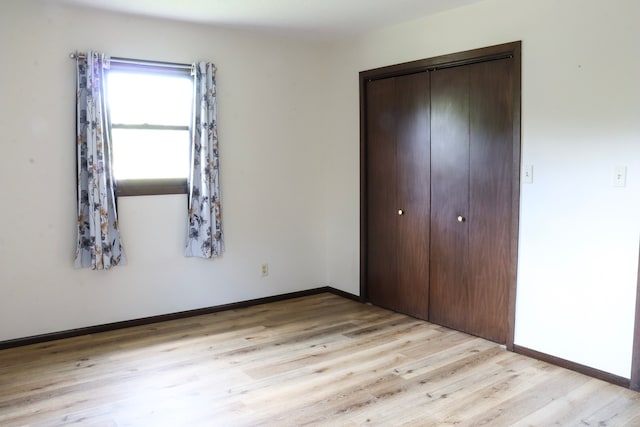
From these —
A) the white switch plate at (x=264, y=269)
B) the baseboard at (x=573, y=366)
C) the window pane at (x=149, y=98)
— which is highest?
the window pane at (x=149, y=98)

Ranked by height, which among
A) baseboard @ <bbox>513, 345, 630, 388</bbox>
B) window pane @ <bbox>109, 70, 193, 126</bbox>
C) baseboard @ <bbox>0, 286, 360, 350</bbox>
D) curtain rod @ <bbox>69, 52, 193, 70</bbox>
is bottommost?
baseboard @ <bbox>513, 345, 630, 388</bbox>

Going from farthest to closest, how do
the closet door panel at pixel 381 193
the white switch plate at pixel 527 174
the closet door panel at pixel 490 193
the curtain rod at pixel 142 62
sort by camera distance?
the closet door panel at pixel 381 193, the curtain rod at pixel 142 62, the closet door panel at pixel 490 193, the white switch plate at pixel 527 174

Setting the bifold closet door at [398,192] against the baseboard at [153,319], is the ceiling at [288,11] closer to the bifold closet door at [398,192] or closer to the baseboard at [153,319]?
the bifold closet door at [398,192]

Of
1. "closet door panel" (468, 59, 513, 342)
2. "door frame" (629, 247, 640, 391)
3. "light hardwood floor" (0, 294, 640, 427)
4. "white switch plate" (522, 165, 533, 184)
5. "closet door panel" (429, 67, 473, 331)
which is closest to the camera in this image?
"light hardwood floor" (0, 294, 640, 427)

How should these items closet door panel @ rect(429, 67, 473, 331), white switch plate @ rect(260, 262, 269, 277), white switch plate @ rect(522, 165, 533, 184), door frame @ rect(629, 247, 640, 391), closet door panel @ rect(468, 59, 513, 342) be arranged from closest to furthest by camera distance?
door frame @ rect(629, 247, 640, 391) → white switch plate @ rect(522, 165, 533, 184) → closet door panel @ rect(468, 59, 513, 342) → closet door panel @ rect(429, 67, 473, 331) → white switch plate @ rect(260, 262, 269, 277)

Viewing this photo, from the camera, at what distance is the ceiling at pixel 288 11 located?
3.48 metres

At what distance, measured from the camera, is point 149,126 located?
3.94 m

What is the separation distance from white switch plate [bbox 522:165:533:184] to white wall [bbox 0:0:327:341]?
2128mm

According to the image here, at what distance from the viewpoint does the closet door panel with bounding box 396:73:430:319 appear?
157 inches

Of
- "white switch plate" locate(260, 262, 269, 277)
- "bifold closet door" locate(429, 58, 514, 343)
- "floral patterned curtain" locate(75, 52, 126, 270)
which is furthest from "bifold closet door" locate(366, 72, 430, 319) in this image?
"floral patterned curtain" locate(75, 52, 126, 270)

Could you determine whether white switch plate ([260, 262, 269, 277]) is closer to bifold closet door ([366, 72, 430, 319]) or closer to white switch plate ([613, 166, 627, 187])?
bifold closet door ([366, 72, 430, 319])

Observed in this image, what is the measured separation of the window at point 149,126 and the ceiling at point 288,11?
17.2 inches

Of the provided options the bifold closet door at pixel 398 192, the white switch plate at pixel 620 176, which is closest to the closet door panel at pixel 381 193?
the bifold closet door at pixel 398 192

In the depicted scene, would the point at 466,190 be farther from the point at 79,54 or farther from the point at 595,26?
the point at 79,54
